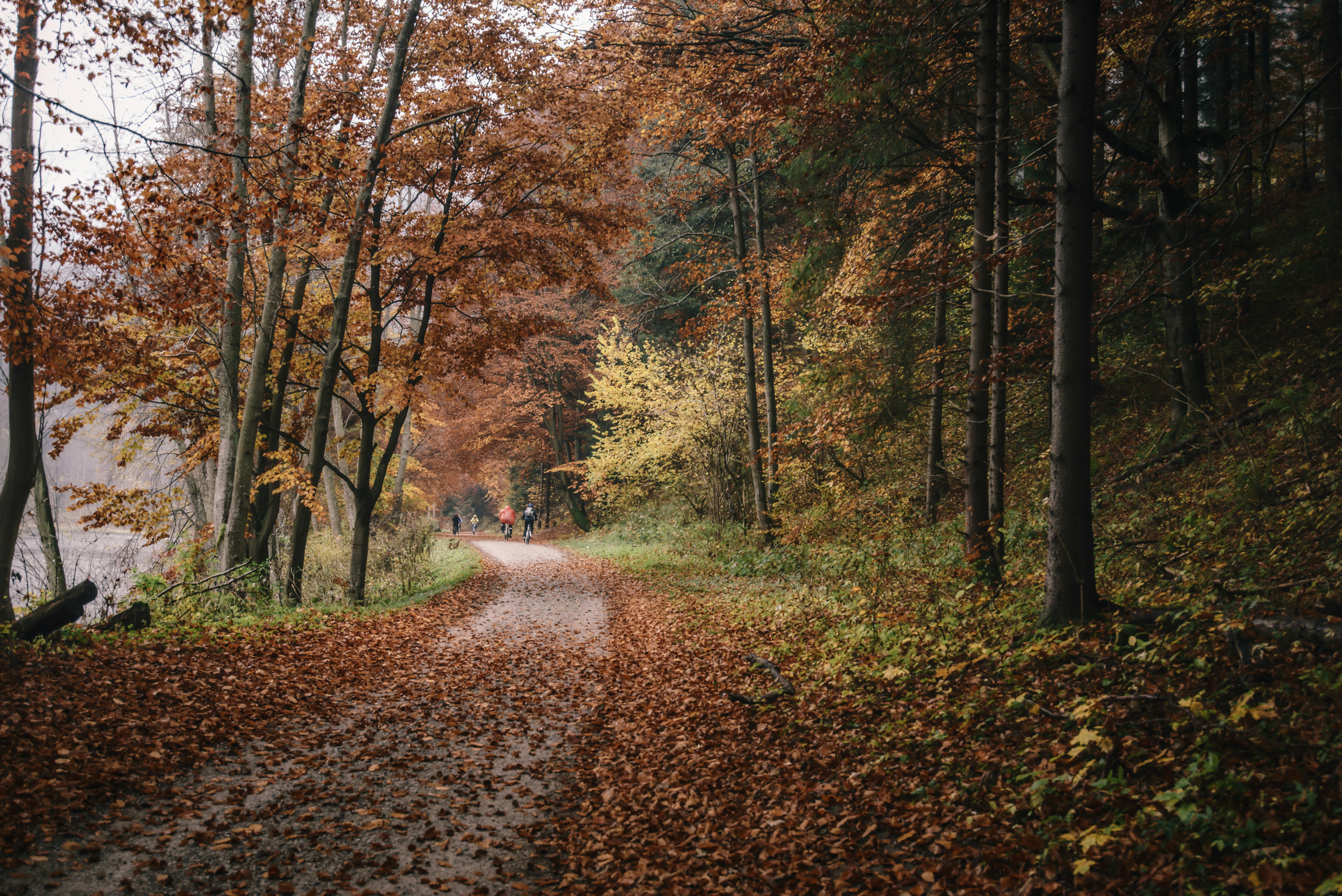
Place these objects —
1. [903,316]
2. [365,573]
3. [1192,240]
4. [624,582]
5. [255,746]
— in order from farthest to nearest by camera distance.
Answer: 1. [624,582]
2. [365,573]
3. [903,316]
4. [1192,240]
5. [255,746]

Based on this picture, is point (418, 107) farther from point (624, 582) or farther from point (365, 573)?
point (624, 582)

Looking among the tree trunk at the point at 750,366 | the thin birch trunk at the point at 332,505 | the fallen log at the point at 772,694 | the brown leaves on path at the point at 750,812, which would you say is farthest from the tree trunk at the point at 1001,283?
the thin birch trunk at the point at 332,505

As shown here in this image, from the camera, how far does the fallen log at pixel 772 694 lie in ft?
21.1

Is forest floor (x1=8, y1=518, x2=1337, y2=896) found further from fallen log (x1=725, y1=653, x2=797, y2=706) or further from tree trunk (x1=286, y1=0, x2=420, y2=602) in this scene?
tree trunk (x1=286, y1=0, x2=420, y2=602)

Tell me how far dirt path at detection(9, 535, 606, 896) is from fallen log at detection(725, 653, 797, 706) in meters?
1.52

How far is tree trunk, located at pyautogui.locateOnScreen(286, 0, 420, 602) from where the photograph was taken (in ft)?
34.8

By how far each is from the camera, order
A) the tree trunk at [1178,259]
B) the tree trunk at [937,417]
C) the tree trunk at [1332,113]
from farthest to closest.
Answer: the tree trunk at [1332,113] < the tree trunk at [937,417] < the tree trunk at [1178,259]

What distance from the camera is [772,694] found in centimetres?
650

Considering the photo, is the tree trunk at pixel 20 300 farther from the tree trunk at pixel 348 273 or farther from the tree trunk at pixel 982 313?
the tree trunk at pixel 982 313

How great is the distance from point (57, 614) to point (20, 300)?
3.05 metres

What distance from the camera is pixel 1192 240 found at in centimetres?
948

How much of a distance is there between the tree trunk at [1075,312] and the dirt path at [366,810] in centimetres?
433

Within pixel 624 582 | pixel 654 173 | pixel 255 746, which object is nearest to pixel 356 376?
pixel 624 582

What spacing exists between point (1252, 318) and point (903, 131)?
6358 millimetres
